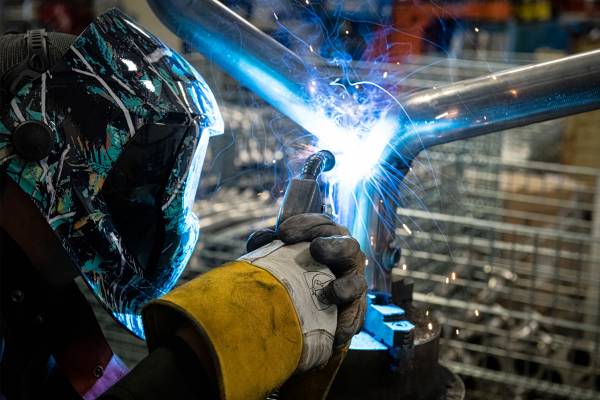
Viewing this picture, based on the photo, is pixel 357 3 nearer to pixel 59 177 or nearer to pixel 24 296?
pixel 59 177

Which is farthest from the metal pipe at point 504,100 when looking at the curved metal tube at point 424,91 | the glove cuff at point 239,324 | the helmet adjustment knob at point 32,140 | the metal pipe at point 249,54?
the helmet adjustment knob at point 32,140

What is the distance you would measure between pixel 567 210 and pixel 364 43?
204cm

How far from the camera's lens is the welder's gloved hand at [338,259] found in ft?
2.48

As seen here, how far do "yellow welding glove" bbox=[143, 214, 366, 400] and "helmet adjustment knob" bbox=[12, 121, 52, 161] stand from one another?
0.87 ft

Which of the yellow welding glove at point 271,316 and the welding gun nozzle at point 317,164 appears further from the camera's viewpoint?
the welding gun nozzle at point 317,164

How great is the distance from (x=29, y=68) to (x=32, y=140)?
0.36ft

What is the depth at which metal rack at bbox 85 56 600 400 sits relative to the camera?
5.68 ft

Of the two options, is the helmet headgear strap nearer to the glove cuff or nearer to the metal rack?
the glove cuff

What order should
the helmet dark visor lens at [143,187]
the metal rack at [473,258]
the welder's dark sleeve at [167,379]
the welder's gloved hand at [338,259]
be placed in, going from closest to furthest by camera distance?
the welder's dark sleeve at [167,379]
the welder's gloved hand at [338,259]
the helmet dark visor lens at [143,187]
the metal rack at [473,258]

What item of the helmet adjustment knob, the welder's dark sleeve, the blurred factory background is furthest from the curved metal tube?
the welder's dark sleeve

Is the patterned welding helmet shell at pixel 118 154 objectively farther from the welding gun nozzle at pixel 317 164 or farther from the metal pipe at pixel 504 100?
the metal pipe at pixel 504 100

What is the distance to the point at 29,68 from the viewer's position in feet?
2.78

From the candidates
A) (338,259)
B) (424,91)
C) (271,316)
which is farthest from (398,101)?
(271,316)

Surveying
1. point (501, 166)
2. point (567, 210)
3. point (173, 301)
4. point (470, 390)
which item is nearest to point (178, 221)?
point (173, 301)
